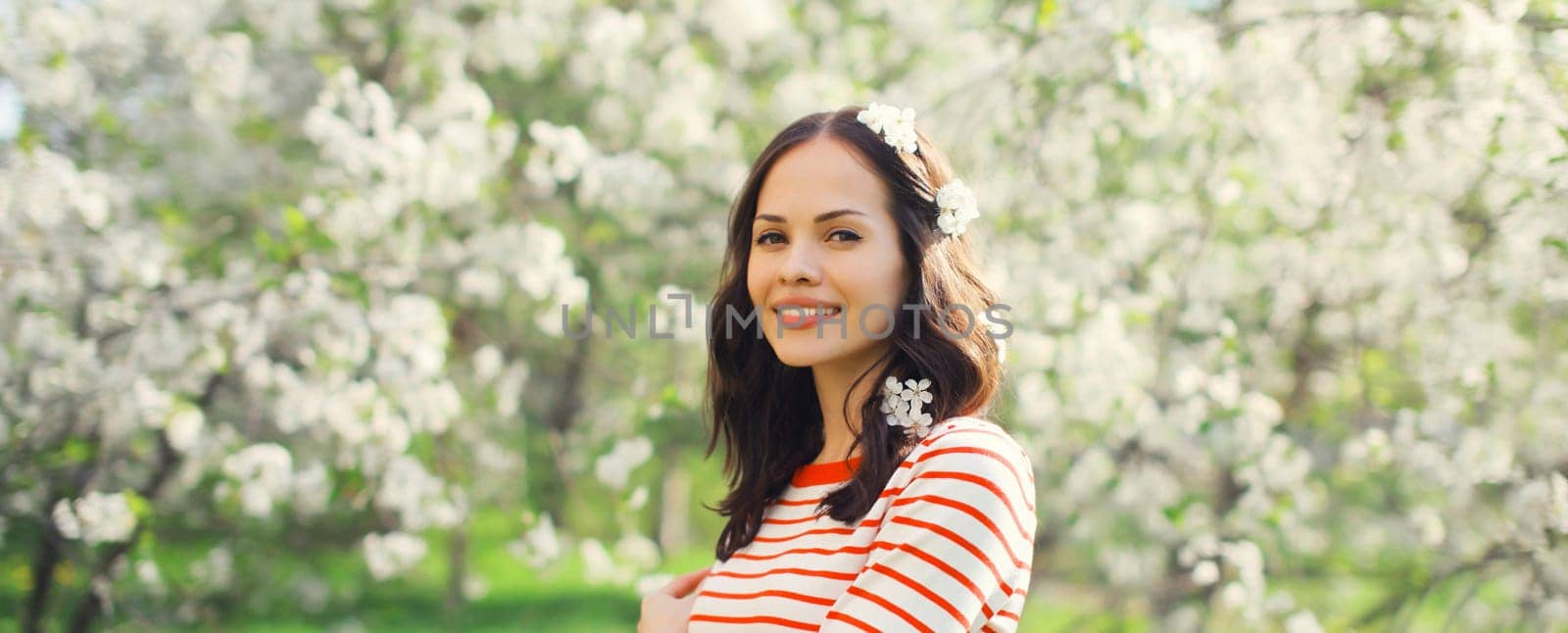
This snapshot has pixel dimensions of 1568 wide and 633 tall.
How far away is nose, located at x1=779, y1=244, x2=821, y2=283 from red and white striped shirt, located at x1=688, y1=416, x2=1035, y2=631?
0.88 ft

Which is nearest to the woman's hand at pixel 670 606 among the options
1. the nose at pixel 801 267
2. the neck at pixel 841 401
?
the neck at pixel 841 401

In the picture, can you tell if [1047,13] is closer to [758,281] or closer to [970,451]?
[758,281]

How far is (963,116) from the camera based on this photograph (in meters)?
3.68

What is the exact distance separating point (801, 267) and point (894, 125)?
253 mm

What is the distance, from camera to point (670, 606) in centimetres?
185

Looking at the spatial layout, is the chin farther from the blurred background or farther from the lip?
the blurred background

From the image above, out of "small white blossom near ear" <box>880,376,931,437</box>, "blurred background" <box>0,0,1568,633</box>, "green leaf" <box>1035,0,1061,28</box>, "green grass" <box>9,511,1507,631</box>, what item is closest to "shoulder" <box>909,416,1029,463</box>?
"small white blossom near ear" <box>880,376,931,437</box>

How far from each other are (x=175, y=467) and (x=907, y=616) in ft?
12.1

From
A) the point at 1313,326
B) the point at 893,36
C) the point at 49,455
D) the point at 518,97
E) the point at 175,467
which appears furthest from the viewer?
the point at 893,36

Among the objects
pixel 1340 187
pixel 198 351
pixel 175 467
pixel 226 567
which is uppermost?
pixel 1340 187

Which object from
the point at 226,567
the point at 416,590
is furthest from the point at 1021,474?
the point at 416,590

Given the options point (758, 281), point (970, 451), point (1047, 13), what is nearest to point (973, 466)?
point (970, 451)

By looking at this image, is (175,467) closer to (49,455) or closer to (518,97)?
(49,455)

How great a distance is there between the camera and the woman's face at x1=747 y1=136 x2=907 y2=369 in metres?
1.62
